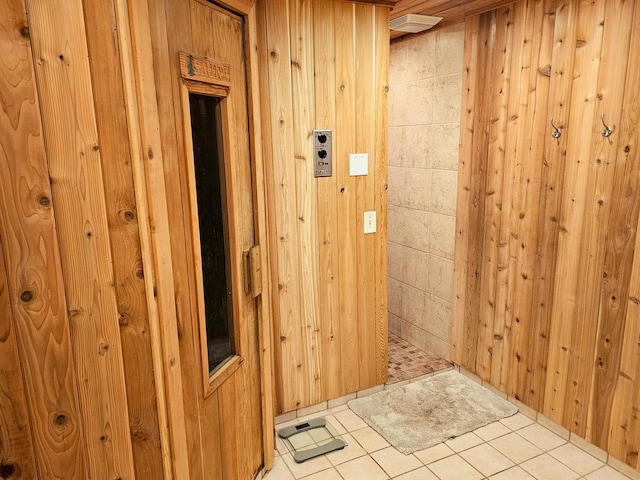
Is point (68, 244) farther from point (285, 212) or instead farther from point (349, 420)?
point (349, 420)

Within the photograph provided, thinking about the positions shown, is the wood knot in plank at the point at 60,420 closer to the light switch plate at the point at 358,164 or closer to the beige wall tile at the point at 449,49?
the light switch plate at the point at 358,164

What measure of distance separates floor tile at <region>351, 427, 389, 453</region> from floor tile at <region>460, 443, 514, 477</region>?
17.9 inches

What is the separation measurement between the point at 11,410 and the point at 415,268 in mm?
3042

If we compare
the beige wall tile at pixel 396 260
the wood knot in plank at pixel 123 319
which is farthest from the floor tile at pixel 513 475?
the wood knot in plank at pixel 123 319

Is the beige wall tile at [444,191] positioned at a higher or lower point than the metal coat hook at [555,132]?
lower

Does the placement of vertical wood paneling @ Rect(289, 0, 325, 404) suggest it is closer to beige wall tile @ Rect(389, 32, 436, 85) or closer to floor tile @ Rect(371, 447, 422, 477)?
floor tile @ Rect(371, 447, 422, 477)

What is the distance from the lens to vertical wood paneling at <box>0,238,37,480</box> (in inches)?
41.7

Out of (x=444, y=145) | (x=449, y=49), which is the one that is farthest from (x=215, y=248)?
(x=449, y=49)

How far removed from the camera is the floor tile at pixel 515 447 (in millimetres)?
2480

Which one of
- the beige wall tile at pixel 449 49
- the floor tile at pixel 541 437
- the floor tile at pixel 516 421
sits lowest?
the floor tile at pixel 541 437

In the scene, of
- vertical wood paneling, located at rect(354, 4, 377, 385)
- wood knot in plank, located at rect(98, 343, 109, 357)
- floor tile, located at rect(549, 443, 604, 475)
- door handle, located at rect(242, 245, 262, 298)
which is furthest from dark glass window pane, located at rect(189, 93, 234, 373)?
floor tile, located at rect(549, 443, 604, 475)

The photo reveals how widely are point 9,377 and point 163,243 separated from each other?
1.72 ft

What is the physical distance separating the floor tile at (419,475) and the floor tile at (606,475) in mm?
802

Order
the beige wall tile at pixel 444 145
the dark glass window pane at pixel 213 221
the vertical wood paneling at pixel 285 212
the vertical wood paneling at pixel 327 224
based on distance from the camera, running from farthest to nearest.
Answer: the beige wall tile at pixel 444 145, the vertical wood paneling at pixel 327 224, the vertical wood paneling at pixel 285 212, the dark glass window pane at pixel 213 221
